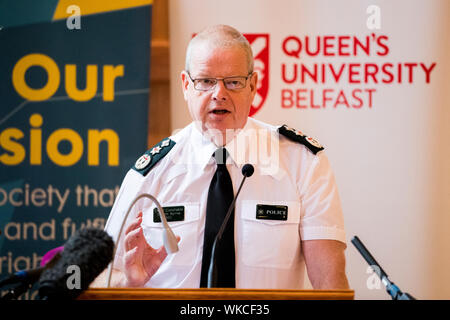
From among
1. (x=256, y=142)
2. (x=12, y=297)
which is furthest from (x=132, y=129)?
(x=12, y=297)

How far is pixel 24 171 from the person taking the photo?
3088 mm

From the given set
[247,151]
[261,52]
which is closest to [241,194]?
[247,151]

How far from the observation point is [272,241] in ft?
6.22

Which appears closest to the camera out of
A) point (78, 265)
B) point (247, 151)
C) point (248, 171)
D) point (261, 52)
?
point (78, 265)

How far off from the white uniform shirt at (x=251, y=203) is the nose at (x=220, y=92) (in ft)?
0.56

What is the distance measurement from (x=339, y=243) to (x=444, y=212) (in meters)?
1.61

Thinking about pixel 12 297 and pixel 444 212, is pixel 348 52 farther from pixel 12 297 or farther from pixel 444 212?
pixel 12 297

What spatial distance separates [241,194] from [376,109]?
155 centimetres

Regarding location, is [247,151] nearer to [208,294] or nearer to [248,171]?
[248,171]

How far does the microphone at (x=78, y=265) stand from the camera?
107 cm

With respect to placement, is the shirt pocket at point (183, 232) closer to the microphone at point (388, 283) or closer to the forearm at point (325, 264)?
the forearm at point (325, 264)

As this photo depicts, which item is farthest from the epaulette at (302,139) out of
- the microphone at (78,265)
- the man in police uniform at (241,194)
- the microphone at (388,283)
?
the microphone at (78,265)

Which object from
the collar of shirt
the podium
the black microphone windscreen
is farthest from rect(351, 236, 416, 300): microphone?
the collar of shirt

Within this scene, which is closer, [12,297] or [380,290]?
[12,297]
